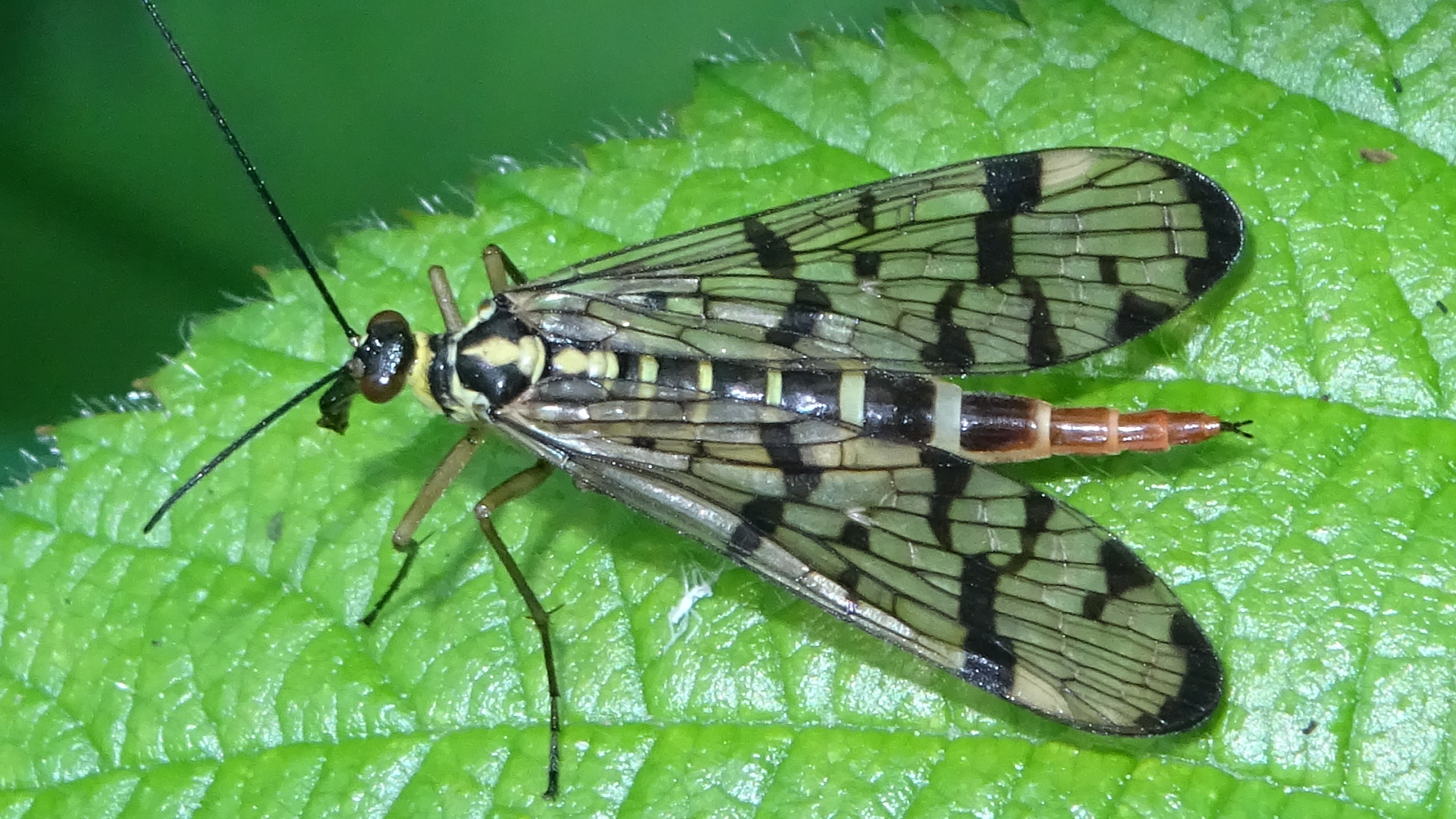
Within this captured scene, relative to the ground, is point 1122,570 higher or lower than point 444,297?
lower

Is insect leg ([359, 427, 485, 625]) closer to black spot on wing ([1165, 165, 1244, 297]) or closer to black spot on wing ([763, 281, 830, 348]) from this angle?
black spot on wing ([763, 281, 830, 348])

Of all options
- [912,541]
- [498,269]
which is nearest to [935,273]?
[912,541]

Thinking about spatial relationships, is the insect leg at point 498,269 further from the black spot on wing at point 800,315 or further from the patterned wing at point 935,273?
the black spot on wing at point 800,315

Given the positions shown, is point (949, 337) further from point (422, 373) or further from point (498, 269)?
point (422, 373)

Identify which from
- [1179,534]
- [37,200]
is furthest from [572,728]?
[37,200]

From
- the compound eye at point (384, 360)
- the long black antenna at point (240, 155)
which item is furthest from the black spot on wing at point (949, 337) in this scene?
the long black antenna at point (240, 155)

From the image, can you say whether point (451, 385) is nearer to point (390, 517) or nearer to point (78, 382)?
point (390, 517)
